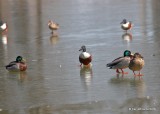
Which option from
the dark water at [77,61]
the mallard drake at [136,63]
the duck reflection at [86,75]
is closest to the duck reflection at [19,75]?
the dark water at [77,61]

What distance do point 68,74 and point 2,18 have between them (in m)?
12.8

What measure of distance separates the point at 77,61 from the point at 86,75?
5.57 feet

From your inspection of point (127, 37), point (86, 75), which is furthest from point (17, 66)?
point (127, 37)

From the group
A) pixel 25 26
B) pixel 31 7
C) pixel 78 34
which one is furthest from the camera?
pixel 31 7

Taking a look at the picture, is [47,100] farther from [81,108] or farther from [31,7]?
[31,7]

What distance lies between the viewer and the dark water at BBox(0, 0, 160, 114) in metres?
10.5

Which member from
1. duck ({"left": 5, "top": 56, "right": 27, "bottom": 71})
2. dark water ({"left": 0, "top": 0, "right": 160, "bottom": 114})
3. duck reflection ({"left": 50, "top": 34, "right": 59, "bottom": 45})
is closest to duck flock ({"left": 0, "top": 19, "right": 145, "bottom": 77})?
duck ({"left": 5, "top": 56, "right": 27, "bottom": 71})

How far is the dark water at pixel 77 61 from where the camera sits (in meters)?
10.5

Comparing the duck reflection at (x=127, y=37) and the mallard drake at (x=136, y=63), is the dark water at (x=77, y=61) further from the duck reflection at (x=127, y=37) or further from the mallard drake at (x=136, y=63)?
the mallard drake at (x=136, y=63)

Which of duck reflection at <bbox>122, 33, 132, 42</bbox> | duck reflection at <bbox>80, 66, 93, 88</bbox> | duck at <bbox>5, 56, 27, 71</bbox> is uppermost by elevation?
duck reflection at <bbox>122, 33, 132, 42</bbox>

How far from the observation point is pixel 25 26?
73.4ft

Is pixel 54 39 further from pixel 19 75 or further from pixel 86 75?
pixel 86 75

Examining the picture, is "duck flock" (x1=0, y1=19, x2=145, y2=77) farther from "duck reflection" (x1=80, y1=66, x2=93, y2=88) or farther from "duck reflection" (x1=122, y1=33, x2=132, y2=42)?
"duck reflection" (x1=122, y1=33, x2=132, y2=42)

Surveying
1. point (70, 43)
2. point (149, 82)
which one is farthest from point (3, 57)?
point (149, 82)
